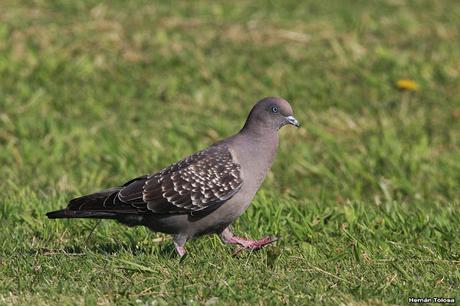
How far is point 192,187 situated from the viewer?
6.66 metres

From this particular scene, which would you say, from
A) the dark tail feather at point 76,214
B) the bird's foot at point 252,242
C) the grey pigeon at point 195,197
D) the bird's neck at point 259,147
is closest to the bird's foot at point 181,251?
the grey pigeon at point 195,197

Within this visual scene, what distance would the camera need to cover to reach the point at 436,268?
6.09 metres

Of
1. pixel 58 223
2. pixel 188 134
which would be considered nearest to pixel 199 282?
pixel 58 223

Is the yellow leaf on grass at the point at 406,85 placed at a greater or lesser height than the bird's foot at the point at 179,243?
lesser

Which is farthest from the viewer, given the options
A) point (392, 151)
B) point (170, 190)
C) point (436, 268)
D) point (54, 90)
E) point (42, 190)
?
point (54, 90)

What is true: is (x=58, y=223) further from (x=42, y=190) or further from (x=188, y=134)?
(x=188, y=134)

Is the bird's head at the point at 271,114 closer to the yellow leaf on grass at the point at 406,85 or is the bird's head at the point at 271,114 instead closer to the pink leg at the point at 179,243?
the pink leg at the point at 179,243

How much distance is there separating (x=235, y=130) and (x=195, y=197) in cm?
407

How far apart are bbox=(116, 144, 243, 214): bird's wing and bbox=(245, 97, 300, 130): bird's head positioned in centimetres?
32

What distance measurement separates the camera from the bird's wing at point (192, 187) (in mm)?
6574

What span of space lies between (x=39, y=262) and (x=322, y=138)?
16.1 ft

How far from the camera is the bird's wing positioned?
657cm

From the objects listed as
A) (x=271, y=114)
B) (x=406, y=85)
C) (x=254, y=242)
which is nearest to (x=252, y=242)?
(x=254, y=242)

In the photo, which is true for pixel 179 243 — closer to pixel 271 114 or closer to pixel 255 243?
pixel 255 243
